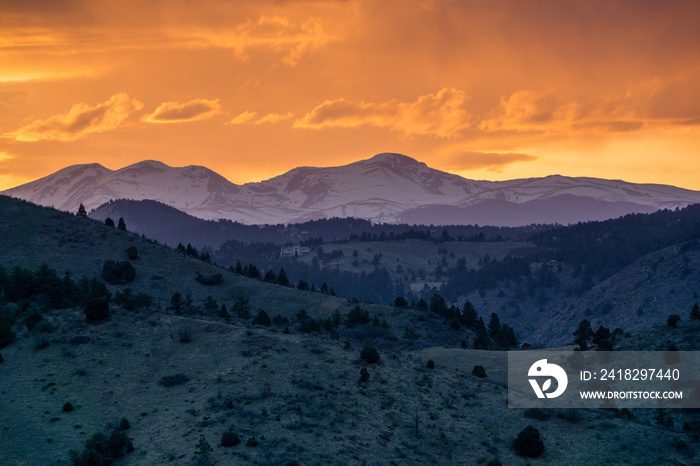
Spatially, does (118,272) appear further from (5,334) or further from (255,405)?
(255,405)

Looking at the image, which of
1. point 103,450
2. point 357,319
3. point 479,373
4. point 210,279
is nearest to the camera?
point 103,450

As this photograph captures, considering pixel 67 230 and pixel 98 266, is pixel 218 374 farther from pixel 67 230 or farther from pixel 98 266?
pixel 67 230

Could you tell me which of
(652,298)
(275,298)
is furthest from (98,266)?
(652,298)

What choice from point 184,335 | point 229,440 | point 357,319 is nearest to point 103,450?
point 229,440

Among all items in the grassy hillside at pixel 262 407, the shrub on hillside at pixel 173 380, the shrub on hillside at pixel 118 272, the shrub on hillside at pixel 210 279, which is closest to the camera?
the grassy hillside at pixel 262 407

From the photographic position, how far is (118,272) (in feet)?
392

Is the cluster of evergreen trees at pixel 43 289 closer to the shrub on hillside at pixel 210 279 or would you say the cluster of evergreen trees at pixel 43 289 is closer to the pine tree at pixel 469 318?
the shrub on hillside at pixel 210 279

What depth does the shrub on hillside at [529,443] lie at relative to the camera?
50.6 m

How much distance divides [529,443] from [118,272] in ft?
304

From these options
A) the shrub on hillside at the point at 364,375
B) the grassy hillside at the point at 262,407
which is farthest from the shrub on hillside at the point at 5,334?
the shrub on hillside at the point at 364,375

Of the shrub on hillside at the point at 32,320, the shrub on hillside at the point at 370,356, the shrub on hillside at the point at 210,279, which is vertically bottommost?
the shrub on hillside at the point at 370,356

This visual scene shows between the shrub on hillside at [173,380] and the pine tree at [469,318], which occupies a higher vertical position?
the shrub on hillside at [173,380]

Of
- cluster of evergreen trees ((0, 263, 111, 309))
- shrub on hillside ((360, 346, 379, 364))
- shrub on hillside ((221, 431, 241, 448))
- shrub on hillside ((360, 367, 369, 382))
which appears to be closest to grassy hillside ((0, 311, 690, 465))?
shrub on hillside ((221, 431, 241, 448))

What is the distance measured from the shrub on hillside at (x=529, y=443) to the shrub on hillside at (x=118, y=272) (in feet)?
295
